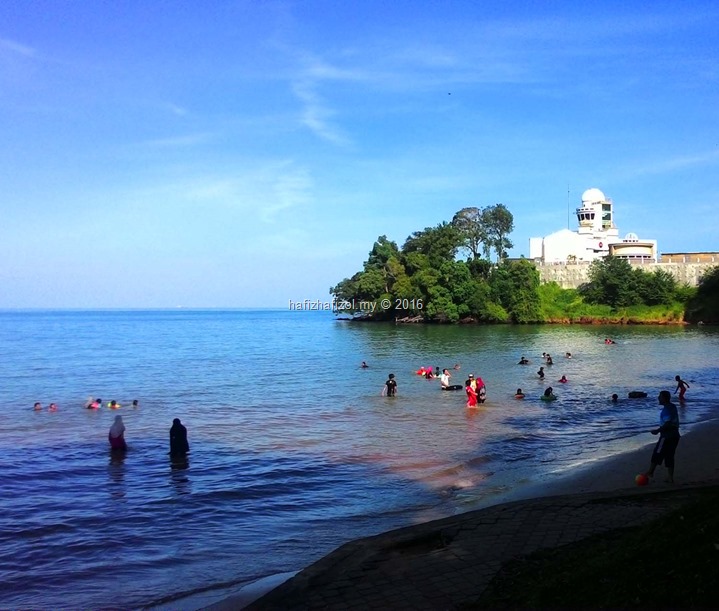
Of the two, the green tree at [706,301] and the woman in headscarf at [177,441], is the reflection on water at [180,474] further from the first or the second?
the green tree at [706,301]

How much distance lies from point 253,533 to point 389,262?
3504 inches

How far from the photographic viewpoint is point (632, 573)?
17.8 feet

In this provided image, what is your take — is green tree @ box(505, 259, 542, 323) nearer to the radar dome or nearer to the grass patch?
the radar dome

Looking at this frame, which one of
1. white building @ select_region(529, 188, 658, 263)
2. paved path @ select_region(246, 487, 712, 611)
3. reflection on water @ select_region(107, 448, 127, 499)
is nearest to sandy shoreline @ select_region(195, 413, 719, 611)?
paved path @ select_region(246, 487, 712, 611)

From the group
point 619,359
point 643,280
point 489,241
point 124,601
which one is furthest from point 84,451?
point 489,241

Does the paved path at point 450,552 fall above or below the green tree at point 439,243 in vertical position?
below

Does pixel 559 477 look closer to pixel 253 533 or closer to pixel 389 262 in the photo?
pixel 253 533

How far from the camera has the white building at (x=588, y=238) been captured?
107 meters

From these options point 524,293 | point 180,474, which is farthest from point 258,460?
point 524,293

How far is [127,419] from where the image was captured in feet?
83.9

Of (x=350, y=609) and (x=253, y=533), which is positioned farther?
(x=253, y=533)

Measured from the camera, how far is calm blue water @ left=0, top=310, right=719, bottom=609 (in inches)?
400

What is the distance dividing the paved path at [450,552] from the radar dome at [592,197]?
368 feet

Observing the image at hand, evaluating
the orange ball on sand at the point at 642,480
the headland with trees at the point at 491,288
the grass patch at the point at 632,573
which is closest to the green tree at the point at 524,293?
the headland with trees at the point at 491,288
